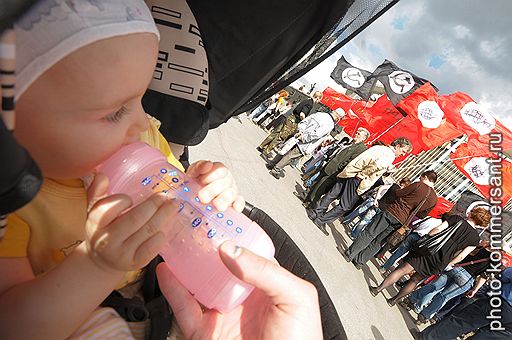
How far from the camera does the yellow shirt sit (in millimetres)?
802

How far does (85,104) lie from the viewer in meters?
0.72

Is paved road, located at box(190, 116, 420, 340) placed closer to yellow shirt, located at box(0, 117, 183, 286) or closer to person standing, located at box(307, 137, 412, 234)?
person standing, located at box(307, 137, 412, 234)

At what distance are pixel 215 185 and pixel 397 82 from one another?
11.7 metres

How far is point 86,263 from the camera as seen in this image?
0.80 meters

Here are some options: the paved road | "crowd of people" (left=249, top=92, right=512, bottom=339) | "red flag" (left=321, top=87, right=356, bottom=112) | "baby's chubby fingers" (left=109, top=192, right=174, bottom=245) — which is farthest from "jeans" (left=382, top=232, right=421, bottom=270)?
"red flag" (left=321, top=87, right=356, bottom=112)

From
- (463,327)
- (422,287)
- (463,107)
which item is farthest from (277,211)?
(463,107)

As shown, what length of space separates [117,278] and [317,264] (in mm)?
4861

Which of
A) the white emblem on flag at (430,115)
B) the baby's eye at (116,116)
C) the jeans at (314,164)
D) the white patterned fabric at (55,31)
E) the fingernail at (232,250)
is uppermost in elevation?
the white emblem on flag at (430,115)

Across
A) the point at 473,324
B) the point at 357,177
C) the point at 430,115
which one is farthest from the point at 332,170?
the point at 430,115

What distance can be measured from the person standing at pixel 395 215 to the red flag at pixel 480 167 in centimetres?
302

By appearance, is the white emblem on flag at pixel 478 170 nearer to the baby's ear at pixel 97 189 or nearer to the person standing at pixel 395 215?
the person standing at pixel 395 215

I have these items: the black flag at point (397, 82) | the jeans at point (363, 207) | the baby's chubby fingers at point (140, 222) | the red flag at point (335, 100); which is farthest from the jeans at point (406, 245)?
the red flag at point (335, 100)

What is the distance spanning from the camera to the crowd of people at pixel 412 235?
5.05m

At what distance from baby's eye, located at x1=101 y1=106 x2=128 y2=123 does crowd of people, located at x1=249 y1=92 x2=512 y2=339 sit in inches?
205
